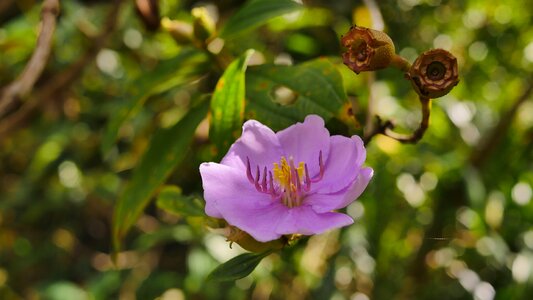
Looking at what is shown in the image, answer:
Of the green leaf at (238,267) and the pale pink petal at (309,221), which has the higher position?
the pale pink petal at (309,221)

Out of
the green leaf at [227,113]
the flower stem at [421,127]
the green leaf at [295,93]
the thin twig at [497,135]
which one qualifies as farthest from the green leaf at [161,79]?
the thin twig at [497,135]

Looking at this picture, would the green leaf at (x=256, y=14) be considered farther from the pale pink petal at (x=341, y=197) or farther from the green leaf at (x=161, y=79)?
the pale pink petal at (x=341, y=197)

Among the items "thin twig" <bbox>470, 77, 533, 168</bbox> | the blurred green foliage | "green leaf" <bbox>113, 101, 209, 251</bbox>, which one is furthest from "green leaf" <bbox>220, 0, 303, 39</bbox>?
"thin twig" <bbox>470, 77, 533, 168</bbox>

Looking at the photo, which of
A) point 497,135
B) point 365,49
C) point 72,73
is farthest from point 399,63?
point 72,73

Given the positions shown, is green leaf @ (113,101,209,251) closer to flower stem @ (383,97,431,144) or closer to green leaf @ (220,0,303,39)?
green leaf @ (220,0,303,39)

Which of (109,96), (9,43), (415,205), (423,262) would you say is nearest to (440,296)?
(423,262)

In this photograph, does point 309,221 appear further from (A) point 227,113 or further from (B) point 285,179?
(A) point 227,113

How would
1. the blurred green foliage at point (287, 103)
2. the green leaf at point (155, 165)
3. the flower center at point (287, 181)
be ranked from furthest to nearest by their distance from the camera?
the blurred green foliage at point (287, 103) → the green leaf at point (155, 165) → the flower center at point (287, 181)
